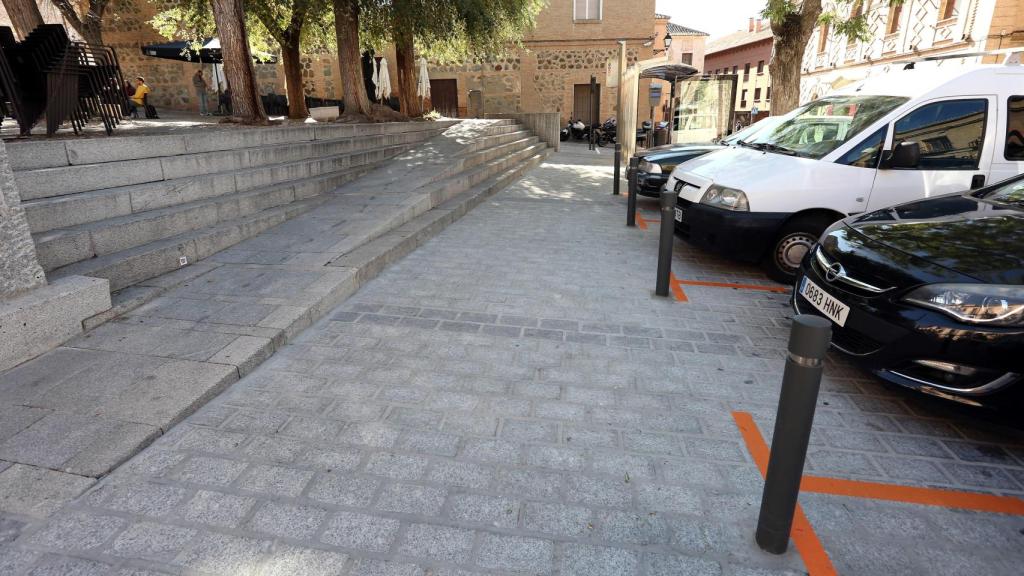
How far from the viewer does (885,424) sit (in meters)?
3.18

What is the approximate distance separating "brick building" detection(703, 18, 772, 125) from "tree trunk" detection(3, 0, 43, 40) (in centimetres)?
3598

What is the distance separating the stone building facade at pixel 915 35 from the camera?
17969 millimetres

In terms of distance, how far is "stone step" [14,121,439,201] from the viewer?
483cm

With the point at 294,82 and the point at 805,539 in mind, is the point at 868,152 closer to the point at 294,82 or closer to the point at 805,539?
the point at 805,539

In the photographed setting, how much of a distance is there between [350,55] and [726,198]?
1032cm

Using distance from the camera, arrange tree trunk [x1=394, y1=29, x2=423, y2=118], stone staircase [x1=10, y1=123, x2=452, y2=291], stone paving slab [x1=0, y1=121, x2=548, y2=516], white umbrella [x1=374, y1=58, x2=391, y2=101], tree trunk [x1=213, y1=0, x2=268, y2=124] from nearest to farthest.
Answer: stone paving slab [x1=0, y1=121, x2=548, y2=516]
stone staircase [x1=10, y1=123, x2=452, y2=291]
tree trunk [x1=213, y1=0, x2=268, y2=124]
tree trunk [x1=394, y1=29, x2=423, y2=118]
white umbrella [x1=374, y1=58, x2=391, y2=101]

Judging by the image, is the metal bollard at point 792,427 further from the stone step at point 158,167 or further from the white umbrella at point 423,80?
the white umbrella at point 423,80

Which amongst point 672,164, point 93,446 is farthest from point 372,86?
point 93,446

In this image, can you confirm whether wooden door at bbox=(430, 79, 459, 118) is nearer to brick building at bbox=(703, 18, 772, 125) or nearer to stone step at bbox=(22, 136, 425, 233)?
stone step at bbox=(22, 136, 425, 233)

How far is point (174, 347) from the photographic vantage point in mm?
3729

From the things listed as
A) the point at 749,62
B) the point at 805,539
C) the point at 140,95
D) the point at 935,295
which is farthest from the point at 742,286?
the point at 749,62

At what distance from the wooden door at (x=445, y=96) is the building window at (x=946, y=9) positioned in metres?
20.0

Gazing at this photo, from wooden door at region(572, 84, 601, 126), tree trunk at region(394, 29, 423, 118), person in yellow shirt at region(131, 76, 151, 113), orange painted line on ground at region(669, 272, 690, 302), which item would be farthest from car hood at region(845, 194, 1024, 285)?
wooden door at region(572, 84, 601, 126)

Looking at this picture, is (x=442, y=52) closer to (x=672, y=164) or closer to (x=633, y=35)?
(x=672, y=164)
